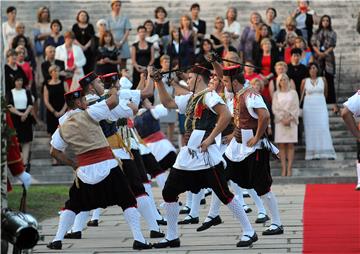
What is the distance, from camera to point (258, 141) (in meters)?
15.1

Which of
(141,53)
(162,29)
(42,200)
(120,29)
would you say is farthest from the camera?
(120,29)

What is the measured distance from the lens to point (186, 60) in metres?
24.4

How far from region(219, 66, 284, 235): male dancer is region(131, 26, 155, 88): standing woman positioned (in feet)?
30.5

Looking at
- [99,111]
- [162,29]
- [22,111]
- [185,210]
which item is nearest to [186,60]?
[162,29]

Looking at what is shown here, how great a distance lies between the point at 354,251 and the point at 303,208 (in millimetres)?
4706

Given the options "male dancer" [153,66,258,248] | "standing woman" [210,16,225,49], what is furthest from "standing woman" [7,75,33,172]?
"male dancer" [153,66,258,248]

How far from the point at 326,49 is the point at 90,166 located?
41.1 ft

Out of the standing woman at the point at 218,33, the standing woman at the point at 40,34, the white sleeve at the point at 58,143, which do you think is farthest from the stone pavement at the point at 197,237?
the standing woman at the point at 40,34

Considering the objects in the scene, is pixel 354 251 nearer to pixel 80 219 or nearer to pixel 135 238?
pixel 135 238

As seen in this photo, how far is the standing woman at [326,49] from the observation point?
2548cm

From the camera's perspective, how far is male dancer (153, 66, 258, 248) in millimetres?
13977

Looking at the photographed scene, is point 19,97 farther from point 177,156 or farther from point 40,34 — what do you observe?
point 177,156

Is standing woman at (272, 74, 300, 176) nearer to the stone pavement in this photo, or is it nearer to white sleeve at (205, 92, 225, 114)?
the stone pavement

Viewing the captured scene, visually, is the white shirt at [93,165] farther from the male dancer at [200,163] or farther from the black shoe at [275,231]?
the black shoe at [275,231]
